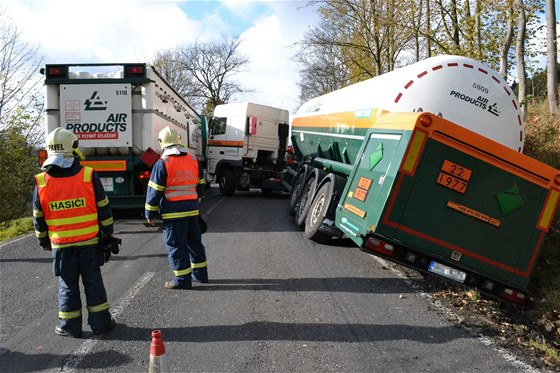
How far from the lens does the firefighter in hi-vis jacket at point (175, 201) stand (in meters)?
5.02

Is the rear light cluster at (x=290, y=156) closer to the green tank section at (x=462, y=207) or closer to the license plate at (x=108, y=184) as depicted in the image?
the license plate at (x=108, y=184)

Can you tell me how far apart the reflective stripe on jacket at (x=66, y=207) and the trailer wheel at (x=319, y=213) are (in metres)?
3.86

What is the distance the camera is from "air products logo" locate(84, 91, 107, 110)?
904cm

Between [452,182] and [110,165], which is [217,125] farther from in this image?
[452,182]

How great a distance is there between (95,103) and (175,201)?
5.11m

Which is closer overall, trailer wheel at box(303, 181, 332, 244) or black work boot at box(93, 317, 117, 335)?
black work boot at box(93, 317, 117, 335)

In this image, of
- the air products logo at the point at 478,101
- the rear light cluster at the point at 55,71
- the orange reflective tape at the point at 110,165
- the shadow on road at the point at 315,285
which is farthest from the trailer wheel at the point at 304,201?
the rear light cluster at the point at 55,71

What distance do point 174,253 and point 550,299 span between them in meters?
4.12

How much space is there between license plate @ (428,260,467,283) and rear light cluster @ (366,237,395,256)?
46 centimetres

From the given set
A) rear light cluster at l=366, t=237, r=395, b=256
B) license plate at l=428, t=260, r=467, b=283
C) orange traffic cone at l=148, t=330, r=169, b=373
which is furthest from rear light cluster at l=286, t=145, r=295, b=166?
orange traffic cone at l=148, t=330, r=169, b=373

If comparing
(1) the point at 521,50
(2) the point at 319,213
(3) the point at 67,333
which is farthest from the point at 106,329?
(1) the point at 521,50

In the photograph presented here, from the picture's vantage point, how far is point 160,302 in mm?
4727

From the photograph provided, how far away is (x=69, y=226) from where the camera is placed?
3.90 meters

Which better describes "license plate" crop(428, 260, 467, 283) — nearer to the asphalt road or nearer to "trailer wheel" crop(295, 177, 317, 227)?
the asphalt road
